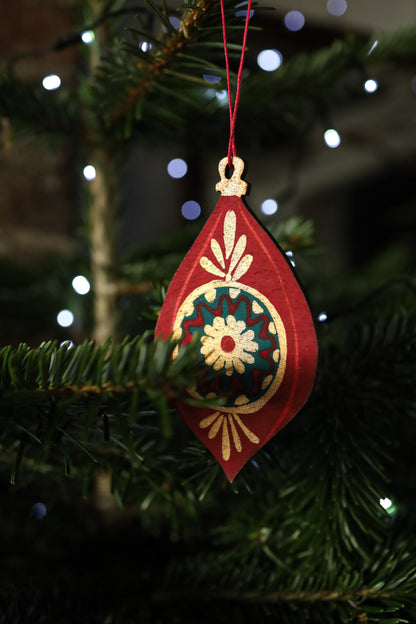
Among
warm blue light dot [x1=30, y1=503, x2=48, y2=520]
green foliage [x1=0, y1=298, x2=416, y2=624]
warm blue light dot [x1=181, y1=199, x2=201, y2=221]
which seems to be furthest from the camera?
warm blue light dot [x1=181, y1=199, x2=201, y2=221]

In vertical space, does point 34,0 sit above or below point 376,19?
below

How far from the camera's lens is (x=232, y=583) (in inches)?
11.9

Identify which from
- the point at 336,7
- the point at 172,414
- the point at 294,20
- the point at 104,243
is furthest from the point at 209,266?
the point at 336,7

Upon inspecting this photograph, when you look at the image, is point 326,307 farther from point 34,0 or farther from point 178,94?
point 34,0

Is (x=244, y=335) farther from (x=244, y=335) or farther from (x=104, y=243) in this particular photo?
(x=104, y=243)

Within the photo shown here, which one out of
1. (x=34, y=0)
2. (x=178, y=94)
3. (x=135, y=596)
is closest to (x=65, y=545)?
(x=135, y=596)

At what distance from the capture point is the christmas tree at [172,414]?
24 centimetres

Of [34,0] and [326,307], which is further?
[34,0]

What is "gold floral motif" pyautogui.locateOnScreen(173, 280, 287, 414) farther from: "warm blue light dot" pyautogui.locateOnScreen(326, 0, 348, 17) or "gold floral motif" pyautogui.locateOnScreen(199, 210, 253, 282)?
"warm blue light dot" pyautogui.locateOnScreen(326, 0, 348, 17)

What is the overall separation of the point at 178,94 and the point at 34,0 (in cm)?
54

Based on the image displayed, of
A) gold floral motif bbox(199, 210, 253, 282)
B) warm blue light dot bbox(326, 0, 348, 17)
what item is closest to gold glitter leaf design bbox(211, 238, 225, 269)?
gold floral motif bbox(199, 210, 253, 282)

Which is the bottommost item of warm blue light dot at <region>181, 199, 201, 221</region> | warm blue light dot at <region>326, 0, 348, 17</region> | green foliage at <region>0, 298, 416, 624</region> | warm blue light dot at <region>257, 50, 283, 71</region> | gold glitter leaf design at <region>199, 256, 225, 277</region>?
green foliage at <region>0, 298, 416, 624</region>

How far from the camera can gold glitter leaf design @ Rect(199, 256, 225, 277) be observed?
26 cm

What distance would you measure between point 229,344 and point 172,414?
9 centimetres
